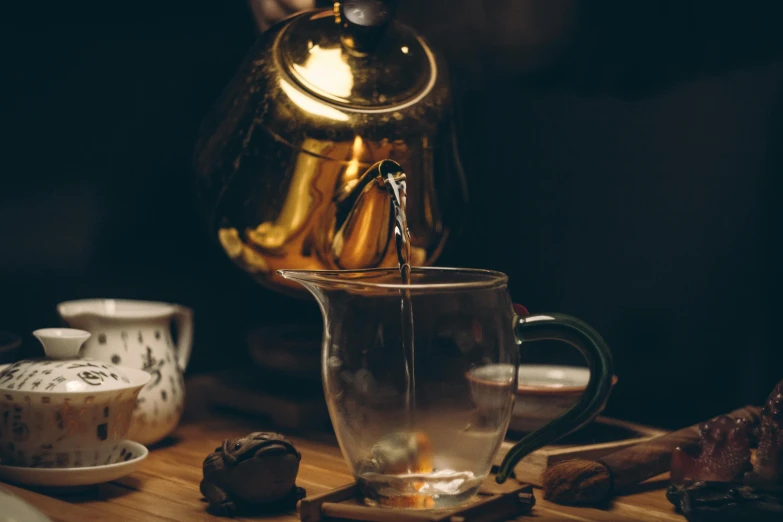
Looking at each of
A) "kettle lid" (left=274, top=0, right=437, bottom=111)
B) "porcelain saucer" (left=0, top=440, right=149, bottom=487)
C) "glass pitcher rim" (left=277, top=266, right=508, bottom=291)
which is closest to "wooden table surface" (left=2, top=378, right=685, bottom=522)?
"porcelain saucer" (left=0, top=440, right=149, bottom=487)

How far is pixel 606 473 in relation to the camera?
66 cm

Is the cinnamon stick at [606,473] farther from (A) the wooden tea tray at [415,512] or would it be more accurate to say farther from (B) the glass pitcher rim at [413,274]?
(B) the glass pitcher rim at [413,274]

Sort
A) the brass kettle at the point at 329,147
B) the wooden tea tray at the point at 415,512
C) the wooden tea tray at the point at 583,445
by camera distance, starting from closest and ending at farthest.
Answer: the wooden tea tray at the point at 415,512, the wooden tea tray at the point at 583,445, the brass kettle at the point at 329,147

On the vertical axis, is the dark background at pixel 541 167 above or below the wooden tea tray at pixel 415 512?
above

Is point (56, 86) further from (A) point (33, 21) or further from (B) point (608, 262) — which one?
(B) point (608, 262)

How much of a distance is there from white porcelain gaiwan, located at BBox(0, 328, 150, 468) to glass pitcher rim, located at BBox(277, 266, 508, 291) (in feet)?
0.54

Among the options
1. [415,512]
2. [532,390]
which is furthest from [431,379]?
[532,390]

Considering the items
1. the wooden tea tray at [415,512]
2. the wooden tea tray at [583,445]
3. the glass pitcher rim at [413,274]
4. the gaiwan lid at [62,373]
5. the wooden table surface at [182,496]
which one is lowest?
the wooden table surface at [182,496]

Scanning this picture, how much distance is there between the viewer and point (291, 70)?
83cm

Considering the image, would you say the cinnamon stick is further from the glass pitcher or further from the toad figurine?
the toad figurine

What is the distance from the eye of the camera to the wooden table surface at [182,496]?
2.02ft

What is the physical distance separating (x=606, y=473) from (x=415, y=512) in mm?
168

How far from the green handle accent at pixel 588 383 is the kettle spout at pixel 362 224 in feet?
0.72

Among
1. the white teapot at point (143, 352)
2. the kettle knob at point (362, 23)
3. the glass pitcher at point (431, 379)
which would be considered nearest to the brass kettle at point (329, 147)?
the kettle knob at point (362, 23)
